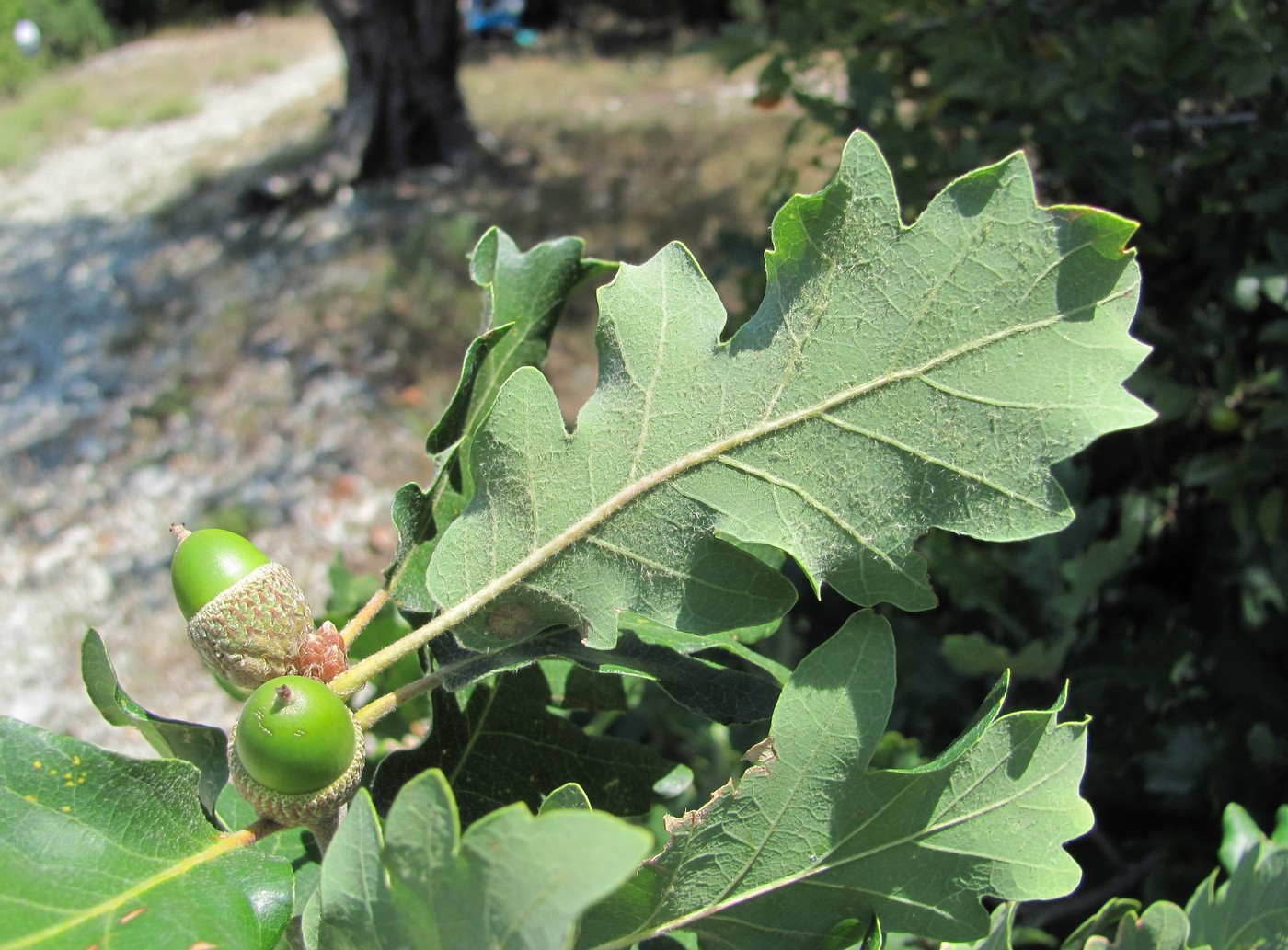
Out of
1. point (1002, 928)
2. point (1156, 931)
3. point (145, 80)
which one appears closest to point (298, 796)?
point (1002, 928)

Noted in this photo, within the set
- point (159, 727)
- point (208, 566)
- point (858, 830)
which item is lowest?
point (858, 830)

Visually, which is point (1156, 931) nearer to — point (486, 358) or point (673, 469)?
point (673, 469)

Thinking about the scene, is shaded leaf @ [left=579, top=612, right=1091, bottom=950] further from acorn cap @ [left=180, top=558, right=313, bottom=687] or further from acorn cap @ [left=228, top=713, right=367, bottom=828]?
acorn cap @ [left=180, top=558, right=313, bottom=687]

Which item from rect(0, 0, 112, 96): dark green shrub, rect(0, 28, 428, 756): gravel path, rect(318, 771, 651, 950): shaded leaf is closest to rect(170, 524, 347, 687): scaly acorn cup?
rect(318, 771, 651, 950): shaded leaf

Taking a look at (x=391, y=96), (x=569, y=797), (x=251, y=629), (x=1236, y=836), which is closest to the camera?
(x=569, y=797)

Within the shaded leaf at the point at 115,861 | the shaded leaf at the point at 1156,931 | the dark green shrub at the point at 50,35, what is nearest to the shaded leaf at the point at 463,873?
the shaded leaf at the point at 115,861

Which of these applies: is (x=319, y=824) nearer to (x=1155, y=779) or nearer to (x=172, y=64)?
(x=1155, y=779)

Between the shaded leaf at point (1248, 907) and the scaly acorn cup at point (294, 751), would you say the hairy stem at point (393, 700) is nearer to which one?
the scaly acorn cup at point (294, 751)
